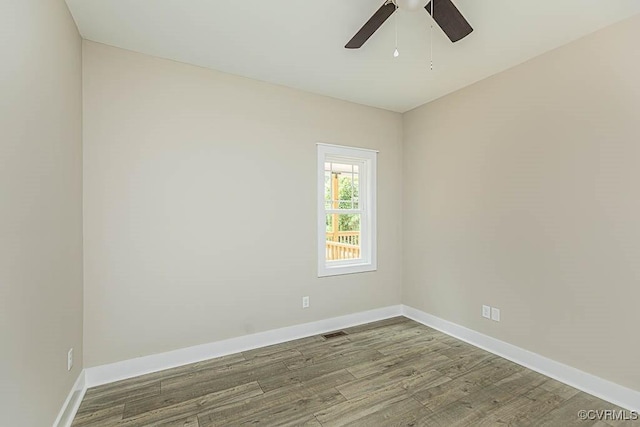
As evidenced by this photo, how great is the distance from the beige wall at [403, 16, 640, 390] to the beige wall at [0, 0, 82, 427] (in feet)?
11.6

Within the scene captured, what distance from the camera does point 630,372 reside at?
2.11 meters

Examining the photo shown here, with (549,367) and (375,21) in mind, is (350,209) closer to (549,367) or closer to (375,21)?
(375,21)

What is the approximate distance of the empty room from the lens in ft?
6.02

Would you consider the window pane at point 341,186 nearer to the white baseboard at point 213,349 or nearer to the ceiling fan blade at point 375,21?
the white baseboard at point 213,349

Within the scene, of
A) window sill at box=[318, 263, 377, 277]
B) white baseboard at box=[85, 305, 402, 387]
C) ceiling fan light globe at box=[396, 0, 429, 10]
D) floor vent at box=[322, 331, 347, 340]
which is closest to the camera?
ceiling fan light globe at box=[396, 0, 429, 10]

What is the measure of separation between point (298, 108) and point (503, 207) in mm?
2386

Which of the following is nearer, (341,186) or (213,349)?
(213,349)

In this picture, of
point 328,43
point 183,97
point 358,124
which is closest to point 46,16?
point 183,97

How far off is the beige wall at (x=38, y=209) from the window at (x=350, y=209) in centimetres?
242

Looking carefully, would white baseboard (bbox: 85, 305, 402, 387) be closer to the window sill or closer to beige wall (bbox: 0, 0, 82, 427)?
beige wall (bbox: 0, 0, 82, 427)

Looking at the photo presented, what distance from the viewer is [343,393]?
2312 millimetres
